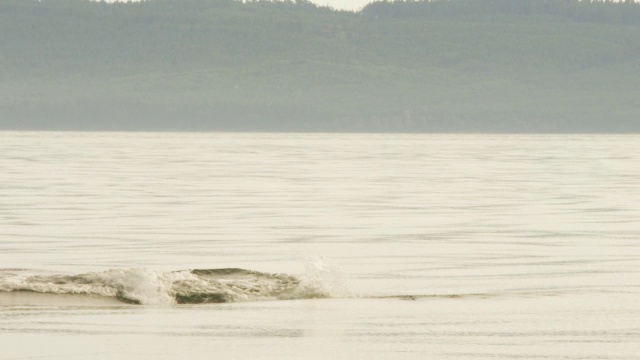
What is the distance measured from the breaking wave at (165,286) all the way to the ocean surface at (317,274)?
2cm

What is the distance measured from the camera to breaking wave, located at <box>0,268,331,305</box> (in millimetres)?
15641

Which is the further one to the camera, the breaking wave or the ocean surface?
the breaking wave

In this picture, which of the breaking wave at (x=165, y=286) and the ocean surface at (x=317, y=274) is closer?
the ocean surface at (x=317, y=274)

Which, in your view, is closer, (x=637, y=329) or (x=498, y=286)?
(x=637, y=329)

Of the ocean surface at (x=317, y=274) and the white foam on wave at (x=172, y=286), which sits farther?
the white foam on wave at (x=172, y=286)

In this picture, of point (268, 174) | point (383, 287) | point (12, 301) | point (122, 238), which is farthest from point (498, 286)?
point (268, 174)

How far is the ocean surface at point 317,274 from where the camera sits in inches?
510

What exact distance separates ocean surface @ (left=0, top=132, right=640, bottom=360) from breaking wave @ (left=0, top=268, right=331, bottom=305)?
2cm

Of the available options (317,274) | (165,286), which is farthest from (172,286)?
(317,274)

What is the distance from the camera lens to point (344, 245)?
21594 millimetres

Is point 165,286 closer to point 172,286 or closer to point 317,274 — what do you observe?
point 172,286

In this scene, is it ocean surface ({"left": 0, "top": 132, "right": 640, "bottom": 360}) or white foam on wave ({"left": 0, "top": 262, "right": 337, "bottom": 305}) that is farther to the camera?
white foam on wave ({"left": 0, "top": 262, "right": 337, "bottom": 305})

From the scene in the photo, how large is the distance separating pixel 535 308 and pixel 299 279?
9.03ft

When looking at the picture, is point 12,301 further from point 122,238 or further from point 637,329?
point 122,238
